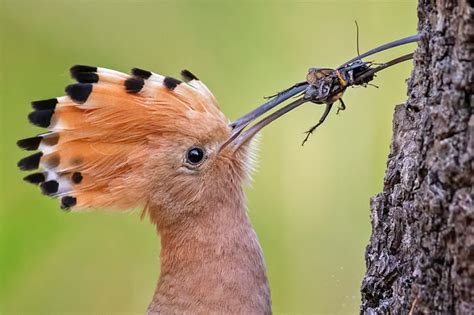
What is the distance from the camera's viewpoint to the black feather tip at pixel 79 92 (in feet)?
7.71

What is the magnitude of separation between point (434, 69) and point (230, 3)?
7.80ft

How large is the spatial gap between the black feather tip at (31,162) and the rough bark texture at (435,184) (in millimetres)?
1047

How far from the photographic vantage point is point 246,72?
3.93m

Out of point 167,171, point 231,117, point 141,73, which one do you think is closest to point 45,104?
point 141,73

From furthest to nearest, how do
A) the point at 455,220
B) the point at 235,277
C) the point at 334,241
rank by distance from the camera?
the point at 334,241 < the point at 235,277 < the point at 455,220

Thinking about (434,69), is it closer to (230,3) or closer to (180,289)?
(180,289)

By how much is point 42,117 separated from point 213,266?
2.20 ft

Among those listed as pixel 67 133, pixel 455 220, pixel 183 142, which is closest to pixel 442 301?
pixel 455 220

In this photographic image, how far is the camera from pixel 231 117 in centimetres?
373

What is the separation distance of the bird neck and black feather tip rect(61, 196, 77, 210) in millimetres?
296

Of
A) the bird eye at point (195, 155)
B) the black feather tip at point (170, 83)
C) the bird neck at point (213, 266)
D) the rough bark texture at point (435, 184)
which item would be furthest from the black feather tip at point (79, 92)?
the rough bark texture at point (435, 184)

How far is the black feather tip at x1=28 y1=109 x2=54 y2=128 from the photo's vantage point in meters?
2.35

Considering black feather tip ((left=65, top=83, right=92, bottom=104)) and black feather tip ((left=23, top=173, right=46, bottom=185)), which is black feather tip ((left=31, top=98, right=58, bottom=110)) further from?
black feather tip ((left=23, top=173, right=46, bottom=185))

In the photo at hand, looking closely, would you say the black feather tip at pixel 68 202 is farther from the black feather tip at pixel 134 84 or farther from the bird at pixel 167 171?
the black feather tip at pixel 134 84
